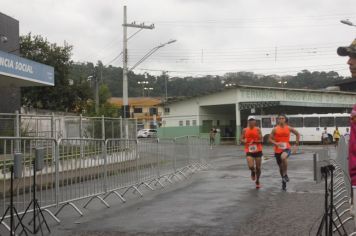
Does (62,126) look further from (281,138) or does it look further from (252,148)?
(281,138)

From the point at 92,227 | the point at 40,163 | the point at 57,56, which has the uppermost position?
the point at 57,56

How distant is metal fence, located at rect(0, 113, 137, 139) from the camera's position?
15461 millimetres

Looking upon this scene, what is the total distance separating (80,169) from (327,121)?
140 ft

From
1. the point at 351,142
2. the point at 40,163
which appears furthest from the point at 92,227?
the point at 351,142

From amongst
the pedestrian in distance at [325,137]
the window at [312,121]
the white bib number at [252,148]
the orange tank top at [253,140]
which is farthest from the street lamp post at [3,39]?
the window at [312,121]

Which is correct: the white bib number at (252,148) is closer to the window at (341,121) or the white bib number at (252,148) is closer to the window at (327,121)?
the window at (341,121)

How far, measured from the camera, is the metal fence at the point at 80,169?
8.20 m

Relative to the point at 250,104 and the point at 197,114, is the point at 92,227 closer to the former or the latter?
the point at 250,104

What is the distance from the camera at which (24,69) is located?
18875mm

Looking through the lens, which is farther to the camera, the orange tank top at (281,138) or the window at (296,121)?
the window at (296,121)

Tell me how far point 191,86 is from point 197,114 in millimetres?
26358

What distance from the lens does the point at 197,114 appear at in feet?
195

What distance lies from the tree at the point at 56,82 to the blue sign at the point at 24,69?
22.8 metres

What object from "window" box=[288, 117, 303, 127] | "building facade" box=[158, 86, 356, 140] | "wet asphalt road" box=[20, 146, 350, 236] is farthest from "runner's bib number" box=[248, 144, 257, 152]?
"building facade" box=[158, 86, 356, 140]
